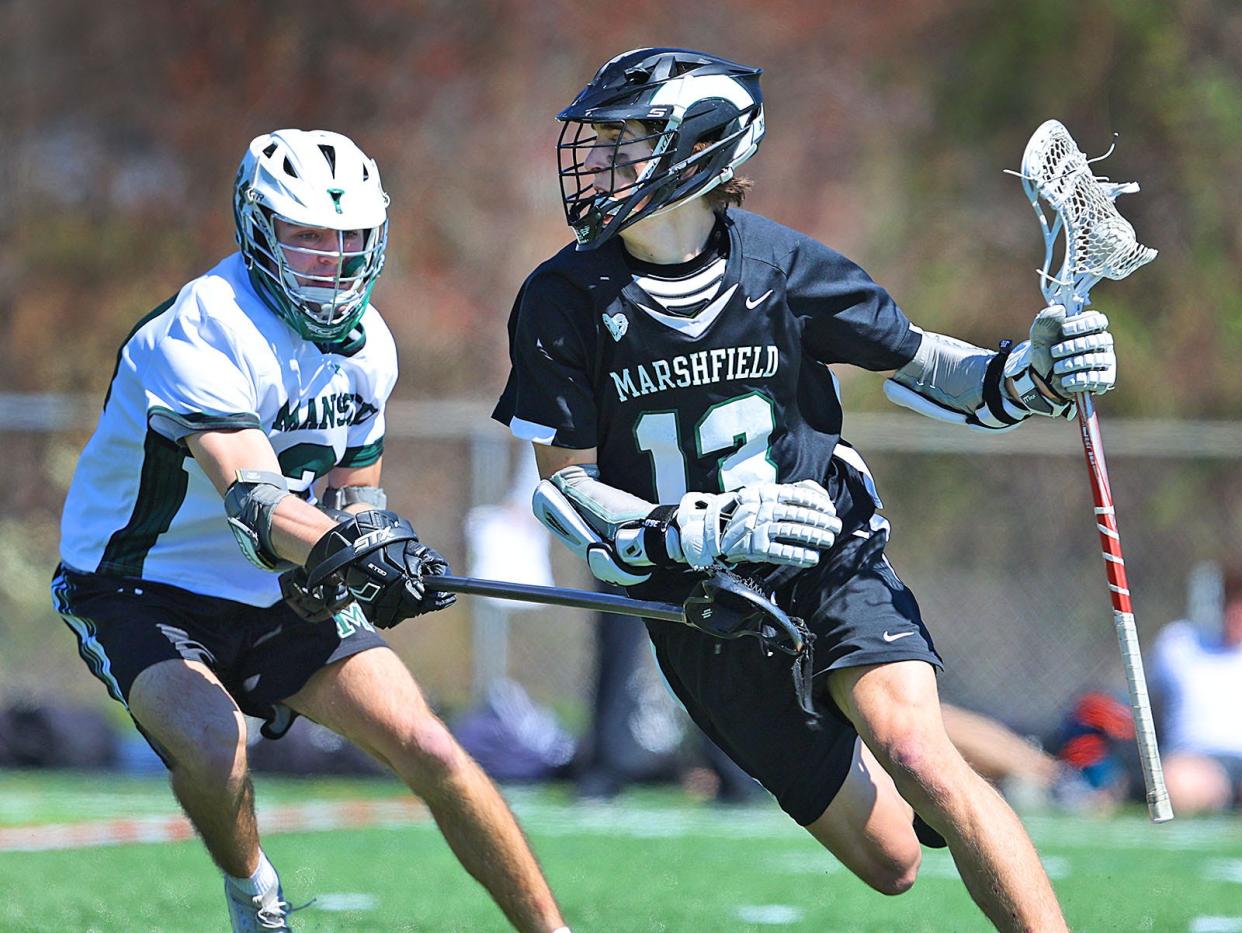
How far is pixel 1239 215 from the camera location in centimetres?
1758

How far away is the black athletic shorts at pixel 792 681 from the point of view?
420cm

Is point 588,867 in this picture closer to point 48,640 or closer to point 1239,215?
point 48,640

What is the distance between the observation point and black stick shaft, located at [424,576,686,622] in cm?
399

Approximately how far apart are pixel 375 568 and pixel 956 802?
4.23 feet

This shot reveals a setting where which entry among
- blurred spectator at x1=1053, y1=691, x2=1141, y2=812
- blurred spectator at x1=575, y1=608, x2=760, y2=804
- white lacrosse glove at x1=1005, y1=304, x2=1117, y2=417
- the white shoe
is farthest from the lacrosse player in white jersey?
blurred spectator at x1=1053, y1=691, x2=1141, y2=812

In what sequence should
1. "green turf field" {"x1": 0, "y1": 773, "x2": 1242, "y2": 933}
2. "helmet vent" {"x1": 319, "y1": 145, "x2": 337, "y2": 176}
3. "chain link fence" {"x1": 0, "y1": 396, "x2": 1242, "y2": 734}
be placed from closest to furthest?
1. "helmet vent" {"x1": 319, "y1": 145, "x2": 337, "y2": 176}
2. "green turf field" {"x1": 0, "y1": 773, "x2": 1242, "y2": 933}
3. "chain link fence" {"x1": 0, "y1": 396, "x2": 1242, "y2": 734}

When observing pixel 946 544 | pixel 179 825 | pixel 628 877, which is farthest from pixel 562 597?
pixel 946 544

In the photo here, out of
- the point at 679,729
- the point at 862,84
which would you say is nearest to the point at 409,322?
the point at 862,84

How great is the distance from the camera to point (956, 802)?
3785 mm

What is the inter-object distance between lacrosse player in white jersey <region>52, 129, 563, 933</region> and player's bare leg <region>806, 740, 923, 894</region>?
2.21ft

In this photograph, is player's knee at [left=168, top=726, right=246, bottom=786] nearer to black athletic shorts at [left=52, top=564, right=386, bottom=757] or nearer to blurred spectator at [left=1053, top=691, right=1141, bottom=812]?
black athletic shorts at [left=52, top=564, right=386, bottom=757]

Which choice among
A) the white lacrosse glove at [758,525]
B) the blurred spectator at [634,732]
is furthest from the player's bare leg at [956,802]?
the blurred spectator at [634,732]

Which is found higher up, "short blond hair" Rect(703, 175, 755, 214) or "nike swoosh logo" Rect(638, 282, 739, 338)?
"short blond hair" Rect(703, 175, 755, 214)

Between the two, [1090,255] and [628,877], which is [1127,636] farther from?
[628,877]
